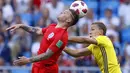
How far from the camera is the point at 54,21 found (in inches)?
674

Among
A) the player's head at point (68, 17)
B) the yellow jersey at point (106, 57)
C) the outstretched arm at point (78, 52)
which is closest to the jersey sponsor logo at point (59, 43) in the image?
the player's head at point (68, 17)

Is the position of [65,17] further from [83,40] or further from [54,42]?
[83,40]

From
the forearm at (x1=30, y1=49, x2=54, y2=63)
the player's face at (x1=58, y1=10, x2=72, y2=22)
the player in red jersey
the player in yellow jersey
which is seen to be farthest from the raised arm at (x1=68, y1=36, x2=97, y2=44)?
the forearm at (x1=30, y1=49, x2=54, y2=63)

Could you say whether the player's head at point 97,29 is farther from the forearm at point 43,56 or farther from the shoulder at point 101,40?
the forearm at point 43,56

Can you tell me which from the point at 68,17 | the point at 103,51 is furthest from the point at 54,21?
the point at 68,17

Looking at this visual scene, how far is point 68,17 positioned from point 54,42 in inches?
20.4

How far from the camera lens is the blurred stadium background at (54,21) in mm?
16062

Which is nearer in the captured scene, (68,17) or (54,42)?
(54,42)

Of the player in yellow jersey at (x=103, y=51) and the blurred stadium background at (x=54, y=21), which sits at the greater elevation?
the blurred stadium background at (x=54, y=21)

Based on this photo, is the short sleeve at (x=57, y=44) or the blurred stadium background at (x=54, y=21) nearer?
the short sleeve at (x=57, y=44)

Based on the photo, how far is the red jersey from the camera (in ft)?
35.0

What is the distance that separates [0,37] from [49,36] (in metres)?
5.58

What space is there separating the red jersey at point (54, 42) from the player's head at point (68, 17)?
0.17 meters

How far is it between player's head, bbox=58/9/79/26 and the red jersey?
0.17 meters
